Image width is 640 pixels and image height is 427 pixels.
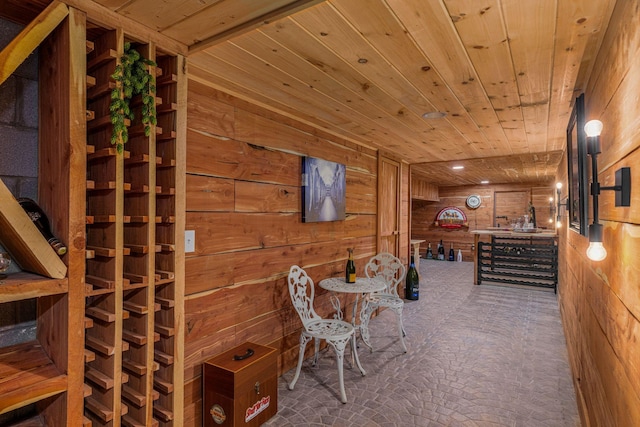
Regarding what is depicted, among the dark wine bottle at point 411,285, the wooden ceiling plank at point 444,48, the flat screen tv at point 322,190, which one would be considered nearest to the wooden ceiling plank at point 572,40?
the wooden ceiling plank at point 444,48

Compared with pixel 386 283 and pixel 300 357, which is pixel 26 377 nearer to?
pixel 300 357

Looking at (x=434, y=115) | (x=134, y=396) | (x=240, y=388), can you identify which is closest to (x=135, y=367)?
(x=134, y=396)

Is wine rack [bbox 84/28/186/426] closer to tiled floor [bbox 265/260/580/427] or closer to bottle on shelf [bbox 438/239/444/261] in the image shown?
tiled floor [bbox 265/260/580/427]

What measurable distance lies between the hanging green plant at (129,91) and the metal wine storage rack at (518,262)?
6.04 metres

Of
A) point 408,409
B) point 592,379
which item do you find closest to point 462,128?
point 592,379

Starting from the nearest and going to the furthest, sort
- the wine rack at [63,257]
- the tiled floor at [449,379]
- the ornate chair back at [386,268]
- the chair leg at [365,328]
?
the wine rack at [63,257] < the tiled floor at [449,379] < the chair leg at [365,328] < the ornate chair back at [386,268]

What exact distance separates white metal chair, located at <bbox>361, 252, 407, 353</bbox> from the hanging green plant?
2523 millimetres

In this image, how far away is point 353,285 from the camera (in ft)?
9.55

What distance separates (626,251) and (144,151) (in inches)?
72.0

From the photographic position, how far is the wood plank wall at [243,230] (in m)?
1.99

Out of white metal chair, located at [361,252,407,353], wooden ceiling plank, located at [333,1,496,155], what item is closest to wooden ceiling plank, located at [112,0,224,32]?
wooden ceiling plank, located at [333,1,496,155]

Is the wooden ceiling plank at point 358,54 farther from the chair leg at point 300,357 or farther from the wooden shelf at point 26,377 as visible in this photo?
the chair leg at point 300,357

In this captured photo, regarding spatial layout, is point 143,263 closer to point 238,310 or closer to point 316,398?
point 238,310

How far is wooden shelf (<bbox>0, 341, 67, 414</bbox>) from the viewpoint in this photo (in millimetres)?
1062
